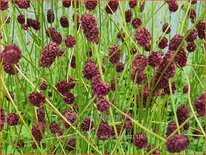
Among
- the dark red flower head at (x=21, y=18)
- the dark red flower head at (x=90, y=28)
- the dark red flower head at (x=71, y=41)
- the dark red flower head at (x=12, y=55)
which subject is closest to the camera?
the dark red flower head at (x=12, y=55)

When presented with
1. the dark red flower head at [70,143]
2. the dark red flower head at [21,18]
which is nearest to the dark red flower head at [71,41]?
the dark red flower head at [70,143]

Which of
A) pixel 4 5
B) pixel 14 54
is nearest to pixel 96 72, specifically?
pixel 14 54

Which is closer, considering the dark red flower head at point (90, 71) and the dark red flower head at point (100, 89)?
the dark red flower head at point (100, 89)

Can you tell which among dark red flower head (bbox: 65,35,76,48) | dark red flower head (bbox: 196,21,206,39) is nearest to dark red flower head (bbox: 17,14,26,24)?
dark red flower head (bbox: 65,35,76,48)

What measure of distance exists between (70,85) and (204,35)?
0.37 meters

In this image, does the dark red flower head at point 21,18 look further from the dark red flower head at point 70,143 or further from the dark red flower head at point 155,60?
the dark red flower head at point 155,60

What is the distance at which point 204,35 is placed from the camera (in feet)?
4.38

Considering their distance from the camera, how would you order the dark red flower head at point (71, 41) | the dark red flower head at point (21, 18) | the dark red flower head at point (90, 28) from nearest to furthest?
1. the dark red flower head at point (90, 28)
2. the dark red flower head at point (71, 41)
3. the dark red flower head at point (21, 18)

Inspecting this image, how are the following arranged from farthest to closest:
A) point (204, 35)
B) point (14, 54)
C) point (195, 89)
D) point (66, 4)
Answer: point (195, 89) < point (66, 4) < point (204, 35) < point (14, 54)

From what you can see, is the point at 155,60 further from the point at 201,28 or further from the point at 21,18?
the point at 21,18

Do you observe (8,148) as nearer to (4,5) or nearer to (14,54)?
A: (4,5)

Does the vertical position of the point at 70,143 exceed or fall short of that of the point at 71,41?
it falls short

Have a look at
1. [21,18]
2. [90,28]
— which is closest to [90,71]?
[90,28]

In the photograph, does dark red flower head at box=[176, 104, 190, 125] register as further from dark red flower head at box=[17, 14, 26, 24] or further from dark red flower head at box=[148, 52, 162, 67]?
dark red flower head at box=[17, 14, 26, 24]
